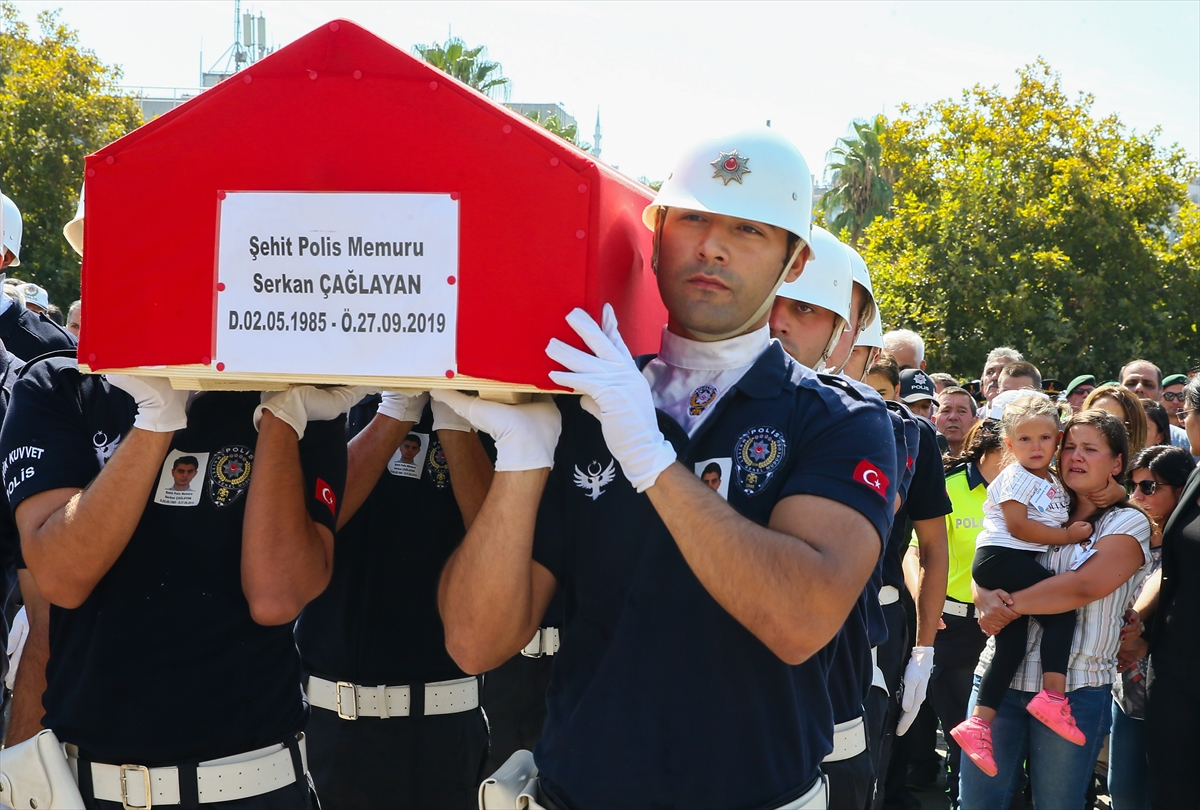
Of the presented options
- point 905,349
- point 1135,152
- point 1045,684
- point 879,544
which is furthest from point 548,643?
point 1135,152

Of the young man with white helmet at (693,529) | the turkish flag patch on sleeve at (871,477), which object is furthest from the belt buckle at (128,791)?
the turkish flag patch on sleeve at (871,477)

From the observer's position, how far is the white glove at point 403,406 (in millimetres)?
3139

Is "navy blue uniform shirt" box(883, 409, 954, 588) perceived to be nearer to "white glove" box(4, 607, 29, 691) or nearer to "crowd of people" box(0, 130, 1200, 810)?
"crowd of people" box(0, 130, 1200, 810)

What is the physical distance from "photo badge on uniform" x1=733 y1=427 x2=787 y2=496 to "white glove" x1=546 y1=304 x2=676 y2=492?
8.1 inches

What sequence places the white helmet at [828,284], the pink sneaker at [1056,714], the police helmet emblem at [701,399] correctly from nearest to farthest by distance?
the police helmet emblem at [701,399] → the white helmet at [828,284] → the pink sneaker at [1056,714]

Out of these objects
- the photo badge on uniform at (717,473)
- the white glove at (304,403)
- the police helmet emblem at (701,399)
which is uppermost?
the police helmet emblem at (701,399)

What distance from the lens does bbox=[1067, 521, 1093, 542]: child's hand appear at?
5.14 metres

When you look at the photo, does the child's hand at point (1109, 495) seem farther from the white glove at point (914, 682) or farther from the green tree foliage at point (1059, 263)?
the green tree foliage at point (1059, 263)

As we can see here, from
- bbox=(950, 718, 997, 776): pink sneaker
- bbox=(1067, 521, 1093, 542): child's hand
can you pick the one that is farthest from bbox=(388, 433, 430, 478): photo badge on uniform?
bbox=(1067, 521, 1093, 542): child's hand

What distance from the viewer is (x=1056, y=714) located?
480cm

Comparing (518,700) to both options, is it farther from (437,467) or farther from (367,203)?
(367,203)

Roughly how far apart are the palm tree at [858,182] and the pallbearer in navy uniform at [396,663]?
37.4 metres

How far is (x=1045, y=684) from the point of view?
4.93 metres

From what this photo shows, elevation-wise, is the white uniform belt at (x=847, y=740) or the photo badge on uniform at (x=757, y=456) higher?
the photo badge on uniform at (x=757, y=456)
